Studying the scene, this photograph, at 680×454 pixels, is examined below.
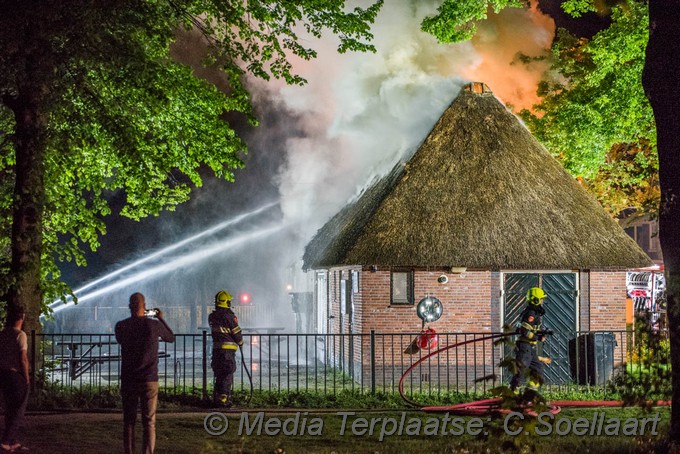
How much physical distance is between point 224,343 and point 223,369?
429 millimetres

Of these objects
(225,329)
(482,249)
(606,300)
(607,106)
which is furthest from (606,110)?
(225,329)

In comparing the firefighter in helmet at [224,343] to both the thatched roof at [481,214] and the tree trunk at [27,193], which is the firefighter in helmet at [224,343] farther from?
the thatched roof at [481,214]

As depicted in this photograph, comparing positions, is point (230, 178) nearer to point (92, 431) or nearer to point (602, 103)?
point (92, 431)

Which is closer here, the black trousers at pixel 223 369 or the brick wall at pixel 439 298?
the black trousers at pixel 223 369

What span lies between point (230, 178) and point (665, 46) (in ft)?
32.4

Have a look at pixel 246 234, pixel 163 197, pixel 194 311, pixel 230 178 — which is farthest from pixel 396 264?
pixel 246 234

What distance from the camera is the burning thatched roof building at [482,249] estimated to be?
17.3 meters

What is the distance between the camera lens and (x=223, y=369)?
530 inches

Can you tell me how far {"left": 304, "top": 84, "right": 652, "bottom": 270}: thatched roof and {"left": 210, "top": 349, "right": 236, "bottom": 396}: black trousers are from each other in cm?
429

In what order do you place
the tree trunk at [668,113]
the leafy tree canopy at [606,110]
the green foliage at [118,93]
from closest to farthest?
1. the tree trunk at [668,113]
2. the green foliage at [118,93]
3. the leafy tree canopy at [606,110]

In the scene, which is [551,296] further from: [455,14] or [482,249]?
[455,14]

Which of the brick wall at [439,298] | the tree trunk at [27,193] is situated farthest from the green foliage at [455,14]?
the tree trunk at [27,193]

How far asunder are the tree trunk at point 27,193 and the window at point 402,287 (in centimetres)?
766

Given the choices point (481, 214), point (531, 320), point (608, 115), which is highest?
point (608, 115)
